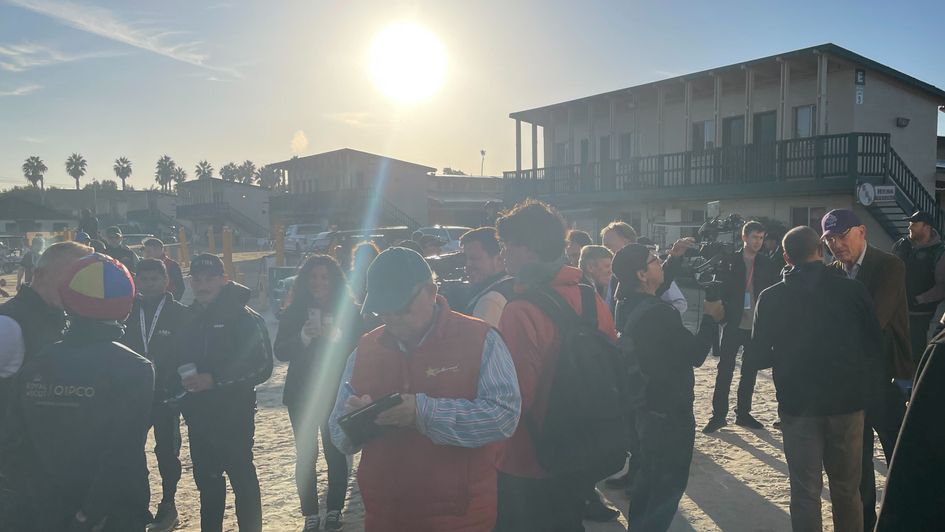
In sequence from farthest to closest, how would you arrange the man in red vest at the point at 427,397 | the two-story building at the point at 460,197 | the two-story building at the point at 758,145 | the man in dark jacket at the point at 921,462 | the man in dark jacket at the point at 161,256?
the two-story building at the point at 460,197 < the two-story building at the point at 758,145 < the man in dark jacket at the point at 161,256 < the man in red vest at the point at 427,397 < the man in dark jacket at the point at 921,462

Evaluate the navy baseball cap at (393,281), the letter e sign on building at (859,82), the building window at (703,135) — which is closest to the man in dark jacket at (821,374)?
the navy baseball cap at (393,281)

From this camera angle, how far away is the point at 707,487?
496 cm

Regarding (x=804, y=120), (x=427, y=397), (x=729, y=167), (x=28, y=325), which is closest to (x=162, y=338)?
(x=28, y=325)

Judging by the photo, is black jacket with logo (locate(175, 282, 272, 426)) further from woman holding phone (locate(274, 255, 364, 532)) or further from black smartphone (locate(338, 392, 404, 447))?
black smartphone (locate(338, 392, 404, 447))

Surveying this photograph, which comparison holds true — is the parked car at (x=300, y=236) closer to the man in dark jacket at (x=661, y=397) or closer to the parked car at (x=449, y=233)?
the parked car at (x=449, y=233)

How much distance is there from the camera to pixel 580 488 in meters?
2.61

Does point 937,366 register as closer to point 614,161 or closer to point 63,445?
point 63,445

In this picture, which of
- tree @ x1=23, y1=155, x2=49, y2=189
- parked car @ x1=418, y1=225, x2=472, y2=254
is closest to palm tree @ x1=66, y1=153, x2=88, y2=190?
tree @ x1=23, y1=155, x2=49, y2=189

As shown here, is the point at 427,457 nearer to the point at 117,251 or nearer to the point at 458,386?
the point at 458,386

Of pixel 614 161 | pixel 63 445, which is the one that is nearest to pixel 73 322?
pixel 63 445

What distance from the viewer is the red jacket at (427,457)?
2.19 meters

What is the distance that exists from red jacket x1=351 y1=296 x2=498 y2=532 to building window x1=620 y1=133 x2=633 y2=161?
2236 centimetres

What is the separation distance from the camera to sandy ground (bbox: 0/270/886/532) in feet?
14.5

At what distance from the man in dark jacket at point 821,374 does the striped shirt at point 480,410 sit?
6.07 feet
